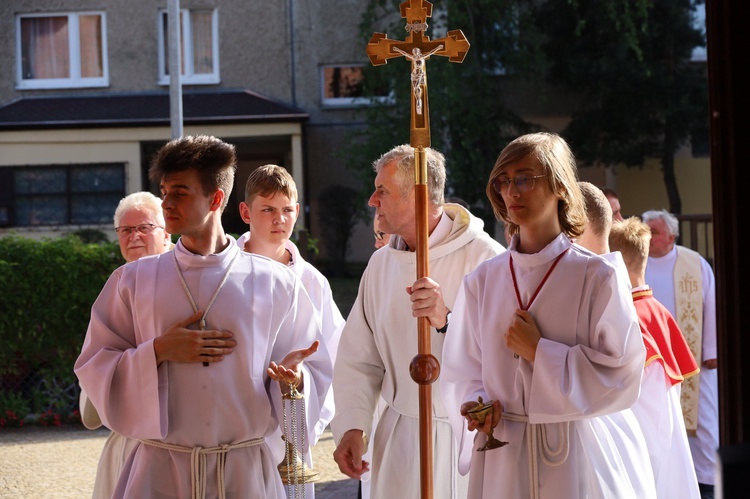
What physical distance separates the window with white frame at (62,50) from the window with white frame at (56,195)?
8.77ft

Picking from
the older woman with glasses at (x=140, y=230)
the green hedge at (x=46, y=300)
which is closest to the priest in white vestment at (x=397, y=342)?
the older woman with glasses at (x=140, y=230)

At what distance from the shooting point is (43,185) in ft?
82.8

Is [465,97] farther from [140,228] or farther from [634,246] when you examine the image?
[140,228]

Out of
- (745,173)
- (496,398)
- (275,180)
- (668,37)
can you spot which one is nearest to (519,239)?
(496,398)

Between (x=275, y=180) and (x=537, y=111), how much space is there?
20529 millimetres

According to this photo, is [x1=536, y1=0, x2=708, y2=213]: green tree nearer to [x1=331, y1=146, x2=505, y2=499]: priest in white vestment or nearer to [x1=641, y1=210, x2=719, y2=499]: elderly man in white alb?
[x1=641, y1=210, x2=719, y2=499]: elderly man in white alb

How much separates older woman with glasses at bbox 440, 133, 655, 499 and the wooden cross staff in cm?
15

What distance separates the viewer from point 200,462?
3.61 m

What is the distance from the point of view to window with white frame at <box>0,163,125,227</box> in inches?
988

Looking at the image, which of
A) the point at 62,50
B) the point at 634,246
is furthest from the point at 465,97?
the point at 634,246

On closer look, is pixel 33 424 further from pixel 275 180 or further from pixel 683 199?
pixel 683 199

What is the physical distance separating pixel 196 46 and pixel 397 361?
75.5ft

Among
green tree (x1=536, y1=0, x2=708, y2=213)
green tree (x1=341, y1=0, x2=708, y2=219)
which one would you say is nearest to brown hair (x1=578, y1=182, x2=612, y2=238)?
green tree (x1=341, y1=0, x2=708, y2=219)

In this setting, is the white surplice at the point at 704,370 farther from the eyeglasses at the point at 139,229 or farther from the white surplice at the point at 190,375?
the white surplice at the point at 190,375
